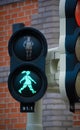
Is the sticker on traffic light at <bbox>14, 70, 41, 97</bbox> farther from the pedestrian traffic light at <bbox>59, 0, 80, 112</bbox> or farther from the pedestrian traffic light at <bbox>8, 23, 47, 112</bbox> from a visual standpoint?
the pedestrian traffic light at <bbox>59, 0, 80, 112</bbox>

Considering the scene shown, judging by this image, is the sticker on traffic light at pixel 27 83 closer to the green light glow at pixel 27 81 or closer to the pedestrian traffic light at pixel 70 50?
the green light glow at pixel 27 81

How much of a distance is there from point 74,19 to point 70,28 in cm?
7

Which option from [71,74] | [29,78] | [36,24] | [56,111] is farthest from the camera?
[36,24]

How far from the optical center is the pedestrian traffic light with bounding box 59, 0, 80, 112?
2590 millimetres

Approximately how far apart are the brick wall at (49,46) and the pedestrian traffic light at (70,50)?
4885mm

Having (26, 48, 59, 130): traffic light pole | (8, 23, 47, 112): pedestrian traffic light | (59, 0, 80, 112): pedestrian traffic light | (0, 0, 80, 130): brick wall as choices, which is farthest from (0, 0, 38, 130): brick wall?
(59, 0, 80, 112): pedestrian traffic light

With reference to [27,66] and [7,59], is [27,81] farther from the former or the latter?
[7,59]

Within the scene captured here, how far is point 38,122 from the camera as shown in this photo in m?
2.91

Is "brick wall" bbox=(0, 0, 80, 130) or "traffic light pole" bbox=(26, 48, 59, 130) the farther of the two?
"brick wall" bbox=(0, 0, 80, 130)

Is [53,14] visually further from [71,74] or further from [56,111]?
[71,74]

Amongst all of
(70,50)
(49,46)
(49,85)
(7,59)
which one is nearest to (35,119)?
(49,85)

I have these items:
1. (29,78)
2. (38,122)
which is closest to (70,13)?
(29,78)

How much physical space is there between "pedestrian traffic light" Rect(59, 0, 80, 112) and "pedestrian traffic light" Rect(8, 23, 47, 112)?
170mm

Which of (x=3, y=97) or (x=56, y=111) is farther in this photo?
(x=3, y=97)
